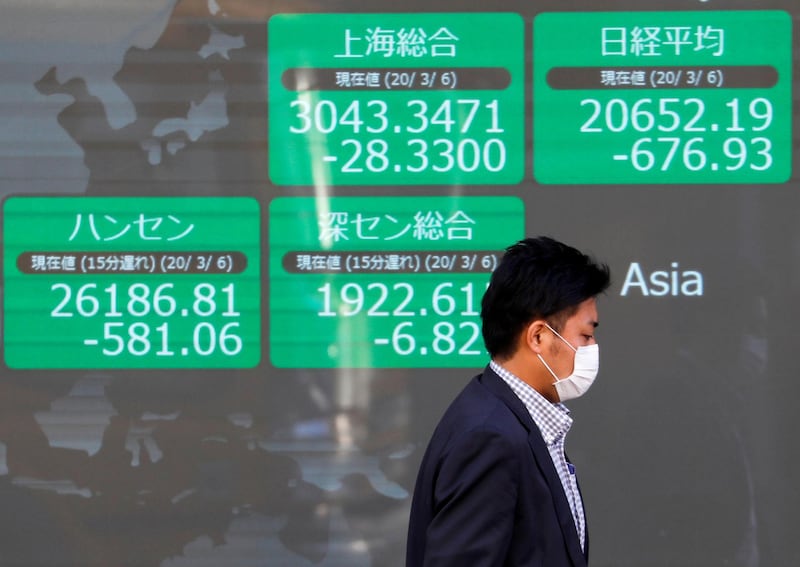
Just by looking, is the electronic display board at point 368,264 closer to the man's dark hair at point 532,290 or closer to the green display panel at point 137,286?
the green display panel at point 137,286

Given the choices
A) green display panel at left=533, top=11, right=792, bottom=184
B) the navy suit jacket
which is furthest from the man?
green display panel at left=533, top=11, right=792, bottom=184

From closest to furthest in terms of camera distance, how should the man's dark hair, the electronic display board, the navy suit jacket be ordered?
the navy suit jacket
the man's dark hair
the electronic display board

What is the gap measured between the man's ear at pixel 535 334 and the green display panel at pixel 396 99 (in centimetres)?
119

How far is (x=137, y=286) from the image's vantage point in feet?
10.0

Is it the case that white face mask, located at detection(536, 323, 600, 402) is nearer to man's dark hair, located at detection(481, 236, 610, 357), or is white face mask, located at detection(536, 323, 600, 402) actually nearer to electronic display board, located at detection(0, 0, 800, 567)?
man's dark hair, located at detection(481, 236, 610, 357)

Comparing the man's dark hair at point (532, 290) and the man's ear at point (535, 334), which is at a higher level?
the man's dark hair at point (532, 290)

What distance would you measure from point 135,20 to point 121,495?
136 centimetres

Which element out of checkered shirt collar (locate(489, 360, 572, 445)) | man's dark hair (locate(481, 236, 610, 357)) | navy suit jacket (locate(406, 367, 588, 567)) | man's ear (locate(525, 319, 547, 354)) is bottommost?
navy suit jacket (locate(406, 367, 588, 567))

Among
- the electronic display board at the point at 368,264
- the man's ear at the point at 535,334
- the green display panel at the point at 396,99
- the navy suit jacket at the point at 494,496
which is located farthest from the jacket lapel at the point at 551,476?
the green display panel at the point at 396,99

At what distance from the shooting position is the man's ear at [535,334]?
Answer: 6.22 feet

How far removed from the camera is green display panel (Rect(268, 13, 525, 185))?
3.04 meters

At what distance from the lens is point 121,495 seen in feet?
9.99

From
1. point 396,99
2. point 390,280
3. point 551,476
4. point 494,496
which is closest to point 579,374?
point 551,476

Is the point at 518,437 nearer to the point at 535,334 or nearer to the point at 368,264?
the point at 535,334
